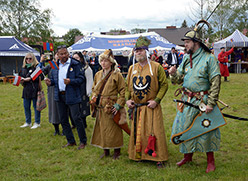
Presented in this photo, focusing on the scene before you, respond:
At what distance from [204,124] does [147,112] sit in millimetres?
851

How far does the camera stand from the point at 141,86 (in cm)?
367

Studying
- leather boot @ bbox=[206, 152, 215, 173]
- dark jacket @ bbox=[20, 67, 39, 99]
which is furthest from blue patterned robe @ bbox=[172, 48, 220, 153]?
dark jacket @ bbox=[20, 67, 39, 99]

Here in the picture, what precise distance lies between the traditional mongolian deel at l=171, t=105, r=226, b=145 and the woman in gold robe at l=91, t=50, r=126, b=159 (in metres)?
1.14

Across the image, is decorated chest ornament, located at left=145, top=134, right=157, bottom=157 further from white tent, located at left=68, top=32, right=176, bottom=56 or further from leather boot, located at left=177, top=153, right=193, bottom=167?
white tent, located at left=68, top=32, right=176, bottom=56

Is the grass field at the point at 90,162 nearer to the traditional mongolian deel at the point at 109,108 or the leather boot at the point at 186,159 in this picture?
the leather boot at the point at 186,159

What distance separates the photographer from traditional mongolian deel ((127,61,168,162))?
11.9 ft

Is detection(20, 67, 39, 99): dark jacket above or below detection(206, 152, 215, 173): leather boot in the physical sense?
above

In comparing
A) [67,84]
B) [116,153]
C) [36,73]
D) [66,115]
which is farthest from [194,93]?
[36,73]

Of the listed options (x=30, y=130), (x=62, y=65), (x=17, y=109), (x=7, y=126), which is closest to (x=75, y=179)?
(x=62, y=65)

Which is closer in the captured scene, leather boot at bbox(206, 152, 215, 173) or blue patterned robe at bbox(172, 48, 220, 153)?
blue patterned robe at bbox(172, 48, 220, 153)

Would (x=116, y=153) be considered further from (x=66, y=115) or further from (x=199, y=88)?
(x=199, y=88)

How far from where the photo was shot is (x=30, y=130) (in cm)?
608

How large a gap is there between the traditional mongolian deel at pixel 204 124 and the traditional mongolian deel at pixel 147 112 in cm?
45

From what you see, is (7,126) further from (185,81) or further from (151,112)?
(185,81)
